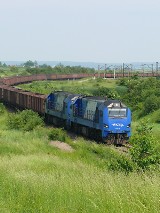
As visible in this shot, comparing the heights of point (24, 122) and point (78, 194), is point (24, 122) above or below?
below

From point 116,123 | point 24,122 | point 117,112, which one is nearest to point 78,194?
point 116,123

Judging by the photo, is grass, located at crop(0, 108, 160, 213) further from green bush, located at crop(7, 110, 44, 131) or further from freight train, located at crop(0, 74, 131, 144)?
green bush, located at crop(7, 110, 44, 131)

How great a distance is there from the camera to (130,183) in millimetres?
10617

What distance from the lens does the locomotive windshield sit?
3228 centimetres

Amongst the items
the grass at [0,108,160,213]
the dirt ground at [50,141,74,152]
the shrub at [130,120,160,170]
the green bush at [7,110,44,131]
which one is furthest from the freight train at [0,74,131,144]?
the grass at [0,108,160,213]

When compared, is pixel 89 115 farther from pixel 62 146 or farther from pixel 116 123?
pixel 62 146

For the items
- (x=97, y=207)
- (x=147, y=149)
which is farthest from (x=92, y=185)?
(x=147, y=149)

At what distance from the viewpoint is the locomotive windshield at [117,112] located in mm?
32281

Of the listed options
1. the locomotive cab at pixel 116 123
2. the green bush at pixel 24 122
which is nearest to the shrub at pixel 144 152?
the locomotive cab at pixel 116 123

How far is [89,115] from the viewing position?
34.5 m

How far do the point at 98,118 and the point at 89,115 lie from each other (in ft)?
5.67

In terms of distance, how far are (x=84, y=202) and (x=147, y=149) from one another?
9500 mm

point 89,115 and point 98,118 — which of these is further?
point 89,115

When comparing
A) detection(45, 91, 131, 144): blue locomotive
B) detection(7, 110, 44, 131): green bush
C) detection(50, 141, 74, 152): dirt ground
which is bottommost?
detection(50, 141, 74, 152): dirt ground
